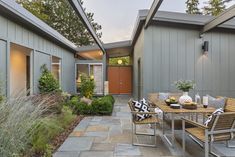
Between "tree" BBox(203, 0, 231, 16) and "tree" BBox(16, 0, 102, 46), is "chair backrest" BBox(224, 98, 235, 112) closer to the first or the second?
"tree" BBox(203, 0, 231, 16)

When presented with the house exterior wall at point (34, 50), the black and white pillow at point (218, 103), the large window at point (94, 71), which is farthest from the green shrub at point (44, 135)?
the large window at point (94, 71)

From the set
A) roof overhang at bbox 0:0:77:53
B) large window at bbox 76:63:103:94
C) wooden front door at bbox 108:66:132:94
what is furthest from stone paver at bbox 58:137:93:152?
wooden front door at bbox 108:66:132:94

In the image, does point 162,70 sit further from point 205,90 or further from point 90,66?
point 90,66

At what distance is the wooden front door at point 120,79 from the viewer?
18.2 metres

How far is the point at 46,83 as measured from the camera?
8938 mm

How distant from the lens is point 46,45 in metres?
9.72

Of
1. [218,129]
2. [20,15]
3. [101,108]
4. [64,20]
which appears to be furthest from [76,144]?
[64,20]

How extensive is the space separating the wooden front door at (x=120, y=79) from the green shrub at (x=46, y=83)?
9117 mm

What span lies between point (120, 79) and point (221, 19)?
11279 millimetres

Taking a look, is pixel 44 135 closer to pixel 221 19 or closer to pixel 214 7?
pixel 221 19

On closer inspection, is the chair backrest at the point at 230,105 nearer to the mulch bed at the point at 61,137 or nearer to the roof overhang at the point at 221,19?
the roof overhang at the point at 221,19

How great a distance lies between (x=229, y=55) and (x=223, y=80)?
958 millimetres

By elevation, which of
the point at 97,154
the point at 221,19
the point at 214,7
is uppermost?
the point at 214,7

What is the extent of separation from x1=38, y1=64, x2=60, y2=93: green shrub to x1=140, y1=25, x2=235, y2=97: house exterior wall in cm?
325
